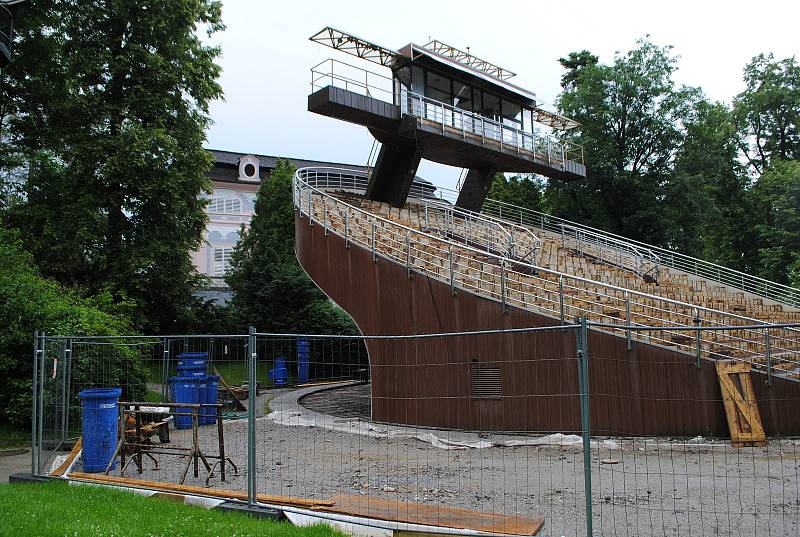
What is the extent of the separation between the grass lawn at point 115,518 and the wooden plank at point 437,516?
735 mm

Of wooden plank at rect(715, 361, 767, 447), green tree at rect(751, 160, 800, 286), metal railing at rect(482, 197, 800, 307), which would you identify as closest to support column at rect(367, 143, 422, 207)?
metal railing at rect(482, 197, 800, 307)

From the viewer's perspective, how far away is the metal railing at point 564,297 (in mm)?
13492

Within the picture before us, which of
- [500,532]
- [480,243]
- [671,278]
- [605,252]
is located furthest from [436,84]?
[500,532]

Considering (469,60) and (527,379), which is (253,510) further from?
(469,60)

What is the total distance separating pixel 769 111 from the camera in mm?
40062

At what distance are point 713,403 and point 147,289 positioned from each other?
22.1 metres

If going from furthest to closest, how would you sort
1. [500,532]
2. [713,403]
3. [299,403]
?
1. [299,403]
2. [713,403]
3. [500,532]

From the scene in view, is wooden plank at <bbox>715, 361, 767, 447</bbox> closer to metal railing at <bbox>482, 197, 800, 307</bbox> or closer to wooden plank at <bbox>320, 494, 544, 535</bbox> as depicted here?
wooden plank at <bbox>320, 494, 544, 535</bbox>

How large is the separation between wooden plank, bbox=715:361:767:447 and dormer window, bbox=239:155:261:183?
51.0 metres

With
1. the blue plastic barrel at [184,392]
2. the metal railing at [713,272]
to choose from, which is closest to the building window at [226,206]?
the metal railing at [713,272]

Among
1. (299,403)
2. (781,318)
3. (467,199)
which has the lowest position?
(299,403)

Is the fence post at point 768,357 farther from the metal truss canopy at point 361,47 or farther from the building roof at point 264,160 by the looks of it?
the building roof at point 264,160

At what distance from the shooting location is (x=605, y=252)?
28172mm

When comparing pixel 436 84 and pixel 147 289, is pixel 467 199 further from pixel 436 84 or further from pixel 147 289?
pixel 147 289
